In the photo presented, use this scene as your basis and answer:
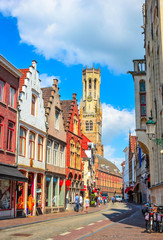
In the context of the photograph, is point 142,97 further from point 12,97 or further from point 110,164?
point 110,164

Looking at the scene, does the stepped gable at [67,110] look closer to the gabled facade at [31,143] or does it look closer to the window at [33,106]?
the gabled facade at [31,143]

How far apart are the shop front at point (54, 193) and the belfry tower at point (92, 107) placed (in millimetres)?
111255

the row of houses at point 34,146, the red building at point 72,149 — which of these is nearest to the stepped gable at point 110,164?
the red building at point 72,149

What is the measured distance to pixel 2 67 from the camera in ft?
70.9

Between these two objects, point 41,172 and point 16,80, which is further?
point 41,172

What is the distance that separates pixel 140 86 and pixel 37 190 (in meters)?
12.8

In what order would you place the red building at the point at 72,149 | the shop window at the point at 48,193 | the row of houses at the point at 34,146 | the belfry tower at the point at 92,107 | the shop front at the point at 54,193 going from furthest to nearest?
the belfry tower at the point at 92,107
the red building at the point at 72,149
the shop front at the point at 54,193
the shop window at the point at 48,193
the row of houses at the point at 34,146

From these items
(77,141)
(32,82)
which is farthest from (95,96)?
(32,82)

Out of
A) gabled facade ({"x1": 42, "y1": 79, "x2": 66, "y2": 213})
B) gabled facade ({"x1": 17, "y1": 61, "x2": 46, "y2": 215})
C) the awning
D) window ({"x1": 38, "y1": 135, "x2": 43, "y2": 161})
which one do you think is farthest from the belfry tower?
the awning

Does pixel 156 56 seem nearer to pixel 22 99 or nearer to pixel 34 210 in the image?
pixel 22 99

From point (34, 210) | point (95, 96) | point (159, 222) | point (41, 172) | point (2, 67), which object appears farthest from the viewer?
point (95, 96)

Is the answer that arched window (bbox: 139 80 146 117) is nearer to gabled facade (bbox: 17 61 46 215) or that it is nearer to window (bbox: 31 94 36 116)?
gabled facade (bbox: 17 61 46 215)

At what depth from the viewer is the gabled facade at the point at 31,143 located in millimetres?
23734

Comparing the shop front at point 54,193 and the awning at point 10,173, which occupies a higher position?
the awning at point 10,173
